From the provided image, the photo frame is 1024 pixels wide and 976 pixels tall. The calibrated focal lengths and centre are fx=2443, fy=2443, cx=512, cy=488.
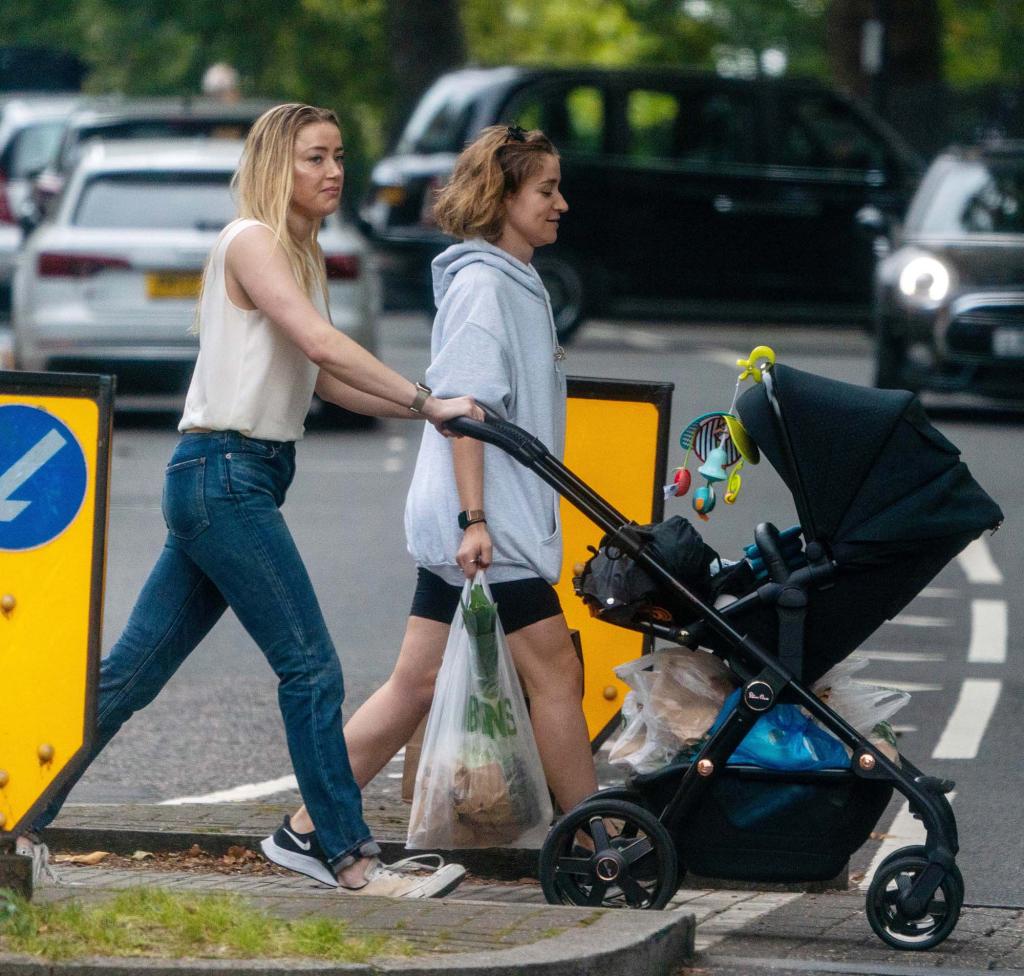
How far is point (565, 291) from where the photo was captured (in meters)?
20.9

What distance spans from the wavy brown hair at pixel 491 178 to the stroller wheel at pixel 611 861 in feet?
4.35

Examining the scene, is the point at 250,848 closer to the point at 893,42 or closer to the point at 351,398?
the point at 351,398

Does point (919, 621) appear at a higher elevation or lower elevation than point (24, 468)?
lower

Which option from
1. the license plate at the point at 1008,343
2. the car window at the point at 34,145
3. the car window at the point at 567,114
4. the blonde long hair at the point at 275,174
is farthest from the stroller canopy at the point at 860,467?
the car window at the point at 34,145

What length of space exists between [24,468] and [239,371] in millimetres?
577

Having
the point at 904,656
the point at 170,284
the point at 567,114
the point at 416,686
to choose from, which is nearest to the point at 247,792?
the point at 416,686

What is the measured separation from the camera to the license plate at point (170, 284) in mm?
14637

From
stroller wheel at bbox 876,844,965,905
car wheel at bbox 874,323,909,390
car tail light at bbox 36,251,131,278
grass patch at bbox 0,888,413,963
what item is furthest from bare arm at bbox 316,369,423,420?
car wheel at bbox 874,323,909,390

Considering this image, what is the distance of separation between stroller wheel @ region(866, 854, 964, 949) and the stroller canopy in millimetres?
637

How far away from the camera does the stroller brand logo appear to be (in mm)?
5023

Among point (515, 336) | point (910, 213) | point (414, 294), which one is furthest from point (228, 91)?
point (515, 336)

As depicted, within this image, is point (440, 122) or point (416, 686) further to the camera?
point (440, 122)

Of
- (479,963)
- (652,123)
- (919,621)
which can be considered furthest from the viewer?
(652,123)

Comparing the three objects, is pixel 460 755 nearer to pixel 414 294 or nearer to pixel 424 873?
pixel 424 873
